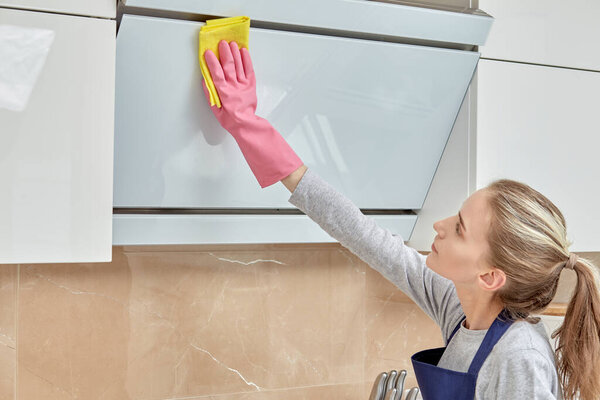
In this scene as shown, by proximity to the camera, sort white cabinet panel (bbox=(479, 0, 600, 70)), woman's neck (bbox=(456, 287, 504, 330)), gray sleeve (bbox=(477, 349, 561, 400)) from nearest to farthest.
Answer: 1. gray sleeve (bbox=(477, 349, 561, 400))
2. woman's neck (bbox=(456, 287, 504, 330))
3. white cabinet panel (bbox=(479, 0, 600, 70))

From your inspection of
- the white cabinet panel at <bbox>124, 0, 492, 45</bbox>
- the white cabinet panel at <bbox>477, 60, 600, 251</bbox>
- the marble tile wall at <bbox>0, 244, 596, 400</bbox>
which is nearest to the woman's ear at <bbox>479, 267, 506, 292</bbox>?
the white cabinet panel at <bbox>477, 60, 600, 251</bbox>

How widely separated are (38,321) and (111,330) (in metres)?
0.13

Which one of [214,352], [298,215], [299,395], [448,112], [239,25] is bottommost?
[299,395]

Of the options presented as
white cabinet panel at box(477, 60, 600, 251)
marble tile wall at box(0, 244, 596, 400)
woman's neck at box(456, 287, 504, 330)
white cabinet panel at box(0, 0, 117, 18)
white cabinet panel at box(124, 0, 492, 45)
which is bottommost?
marble tile wall at box(0, 244, 596, 400)

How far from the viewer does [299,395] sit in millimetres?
1407

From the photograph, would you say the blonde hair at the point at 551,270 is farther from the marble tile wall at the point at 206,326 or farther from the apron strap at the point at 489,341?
the marble tile wall at the point at 206,326

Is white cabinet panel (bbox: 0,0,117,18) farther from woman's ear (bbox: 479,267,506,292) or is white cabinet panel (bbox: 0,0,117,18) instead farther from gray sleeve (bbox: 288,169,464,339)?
woman's ear (bbox: 479,267,506,292)

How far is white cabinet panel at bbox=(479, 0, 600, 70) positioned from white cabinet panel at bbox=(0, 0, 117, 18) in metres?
0.63

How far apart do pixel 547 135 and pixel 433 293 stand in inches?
15.9

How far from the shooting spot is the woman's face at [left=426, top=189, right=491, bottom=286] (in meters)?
0.94

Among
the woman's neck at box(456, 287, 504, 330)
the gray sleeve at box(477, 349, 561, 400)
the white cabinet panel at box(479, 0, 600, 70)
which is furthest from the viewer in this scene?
the white cabinet panel at box(479, 0, 600, 70)

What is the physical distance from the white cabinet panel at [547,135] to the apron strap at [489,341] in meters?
0.34

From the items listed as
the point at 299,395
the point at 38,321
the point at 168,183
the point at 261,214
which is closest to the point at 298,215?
the point at 261,214

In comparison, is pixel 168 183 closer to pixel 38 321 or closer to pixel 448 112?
pixel 38 321
